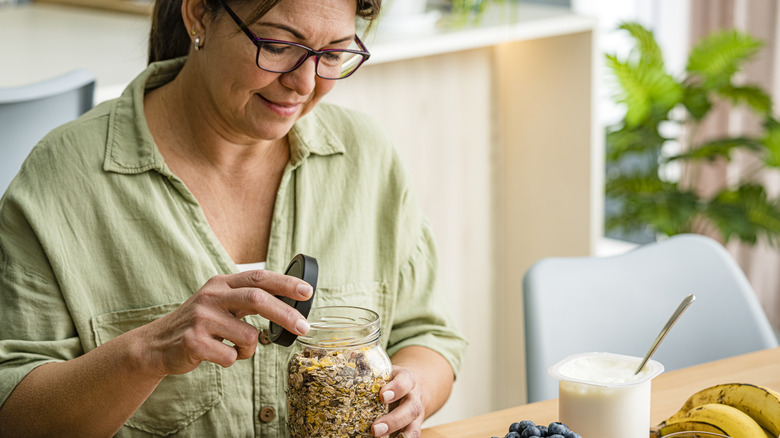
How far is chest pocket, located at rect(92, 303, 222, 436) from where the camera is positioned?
4.02 feet

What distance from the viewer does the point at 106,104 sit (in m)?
1.33

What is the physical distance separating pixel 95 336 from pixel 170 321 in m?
0.26

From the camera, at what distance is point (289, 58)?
3.81 feet

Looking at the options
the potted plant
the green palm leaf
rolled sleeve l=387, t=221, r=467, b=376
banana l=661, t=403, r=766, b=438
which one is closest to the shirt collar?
rolled sleeve l=387, t=221, r=467, b=376

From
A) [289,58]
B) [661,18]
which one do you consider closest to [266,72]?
[289,58]

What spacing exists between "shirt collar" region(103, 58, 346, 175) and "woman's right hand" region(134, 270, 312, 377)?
332mm

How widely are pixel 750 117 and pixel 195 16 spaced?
2.72m

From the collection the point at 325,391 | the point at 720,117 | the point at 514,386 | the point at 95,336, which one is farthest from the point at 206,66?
the point at 720,117

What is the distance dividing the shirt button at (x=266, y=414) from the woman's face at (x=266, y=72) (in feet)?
1.28

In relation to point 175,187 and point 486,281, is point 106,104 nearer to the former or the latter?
point 175,187

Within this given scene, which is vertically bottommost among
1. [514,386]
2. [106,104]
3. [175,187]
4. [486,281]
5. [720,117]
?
[514,386]

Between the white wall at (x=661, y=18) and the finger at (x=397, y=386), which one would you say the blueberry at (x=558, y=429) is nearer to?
the finger at (x=397, y=386)

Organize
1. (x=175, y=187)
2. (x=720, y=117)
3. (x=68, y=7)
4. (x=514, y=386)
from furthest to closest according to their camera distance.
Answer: (x=720, y=117), (x=68, y=7), (x=514, y=386), (x=175, y=187)

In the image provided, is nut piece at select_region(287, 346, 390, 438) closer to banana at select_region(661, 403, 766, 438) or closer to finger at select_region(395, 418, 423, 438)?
finger at select_region(395, 418, 423, 438)
